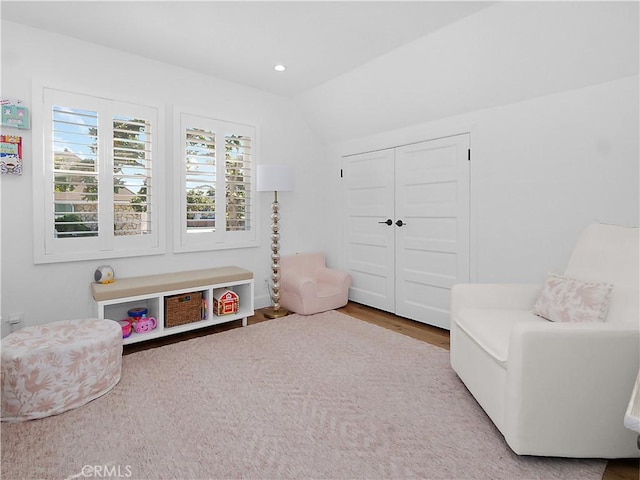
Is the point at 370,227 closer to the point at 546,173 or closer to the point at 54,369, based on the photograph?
the point at 546,173

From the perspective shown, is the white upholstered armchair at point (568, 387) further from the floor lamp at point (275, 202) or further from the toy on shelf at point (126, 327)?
the toy on shelf at point (126, 327)

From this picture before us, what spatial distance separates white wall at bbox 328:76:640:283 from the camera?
2.38m

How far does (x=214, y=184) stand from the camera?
11.9 feet

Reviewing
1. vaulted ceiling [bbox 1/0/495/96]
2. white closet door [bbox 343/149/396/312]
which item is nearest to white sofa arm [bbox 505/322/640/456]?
vaulted ceiling [bbox 1/0/495/96]

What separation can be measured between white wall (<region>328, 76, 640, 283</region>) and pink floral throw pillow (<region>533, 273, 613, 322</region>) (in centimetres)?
70

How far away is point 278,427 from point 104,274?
78.0 inches

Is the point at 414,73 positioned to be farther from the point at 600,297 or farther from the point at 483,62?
the point at 600,297

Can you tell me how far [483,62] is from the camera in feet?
8.99

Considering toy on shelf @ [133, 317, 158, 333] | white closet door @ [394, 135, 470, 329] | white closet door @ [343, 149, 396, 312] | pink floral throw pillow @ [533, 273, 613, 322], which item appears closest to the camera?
pink floral throw pillow @ [533, 273, 613, 322]

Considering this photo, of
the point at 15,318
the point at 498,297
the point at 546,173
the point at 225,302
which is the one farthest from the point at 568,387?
the point at 15,318

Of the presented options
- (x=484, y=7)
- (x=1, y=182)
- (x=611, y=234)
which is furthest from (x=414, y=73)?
(x=1, y=182)

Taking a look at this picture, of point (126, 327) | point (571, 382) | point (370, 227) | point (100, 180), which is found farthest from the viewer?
point (370, 227)

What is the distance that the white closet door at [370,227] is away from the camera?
12.8ft

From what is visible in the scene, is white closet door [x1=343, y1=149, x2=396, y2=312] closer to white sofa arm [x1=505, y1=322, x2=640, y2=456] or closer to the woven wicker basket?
the woven wicker basket
